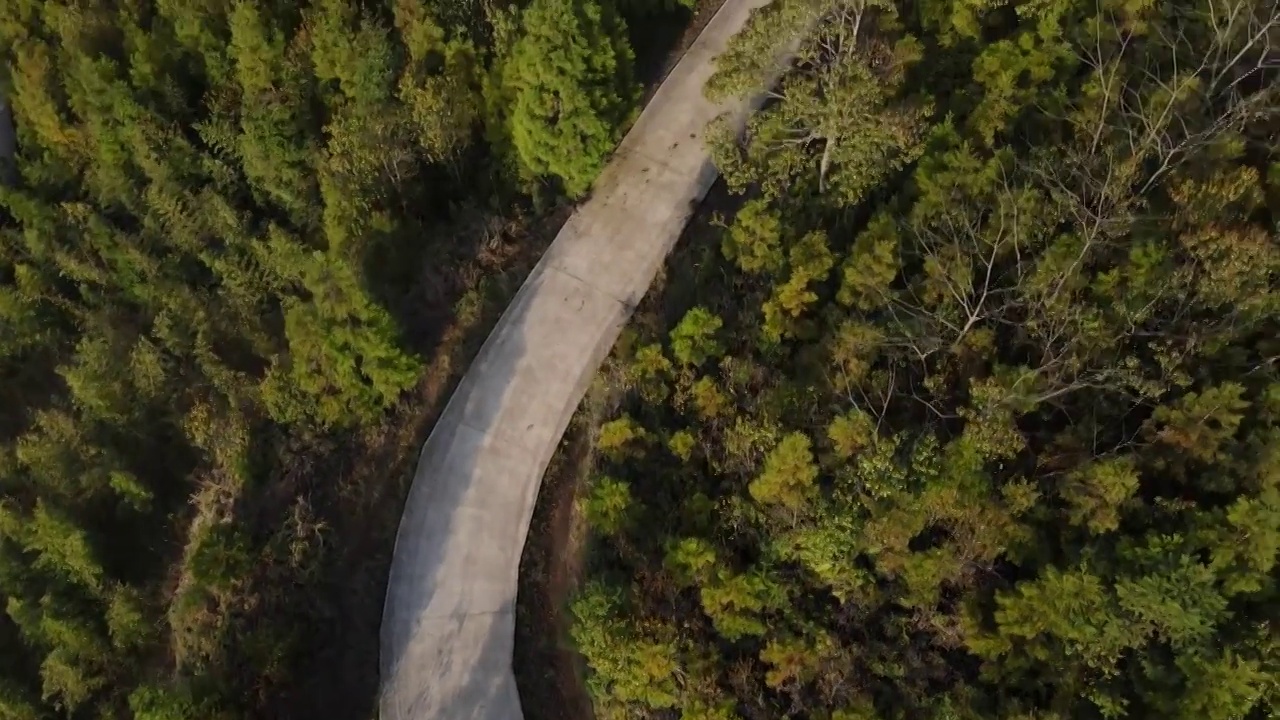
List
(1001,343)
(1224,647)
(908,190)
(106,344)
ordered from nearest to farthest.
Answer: (1224,647), (1001,343), (908,190), (106,344)

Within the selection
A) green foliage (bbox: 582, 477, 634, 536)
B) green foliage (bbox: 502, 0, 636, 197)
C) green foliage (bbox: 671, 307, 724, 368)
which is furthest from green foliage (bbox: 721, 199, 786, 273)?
green foliage (bbox: 582, 477, 634, 536)

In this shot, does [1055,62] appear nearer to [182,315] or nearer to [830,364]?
[830,364]

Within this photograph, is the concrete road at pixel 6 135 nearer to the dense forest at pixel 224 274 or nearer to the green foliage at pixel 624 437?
the dense forest at pixel 224 274

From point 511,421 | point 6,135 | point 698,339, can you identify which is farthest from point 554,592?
point 6,135

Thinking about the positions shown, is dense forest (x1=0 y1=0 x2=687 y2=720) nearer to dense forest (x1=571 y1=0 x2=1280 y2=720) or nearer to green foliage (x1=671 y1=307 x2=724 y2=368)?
green foliage (x1=671 y1=307 x2=724 y2=368)

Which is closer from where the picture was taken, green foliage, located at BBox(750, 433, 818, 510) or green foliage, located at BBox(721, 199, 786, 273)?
green foliage, located at BBox(750, 433, 818, 510)

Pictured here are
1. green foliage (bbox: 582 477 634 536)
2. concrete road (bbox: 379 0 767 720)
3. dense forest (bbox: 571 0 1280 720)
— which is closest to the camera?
dense forest (bbox: 571 0 1280 720)

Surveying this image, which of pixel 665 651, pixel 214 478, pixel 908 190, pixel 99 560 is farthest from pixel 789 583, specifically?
pixel 99 560
